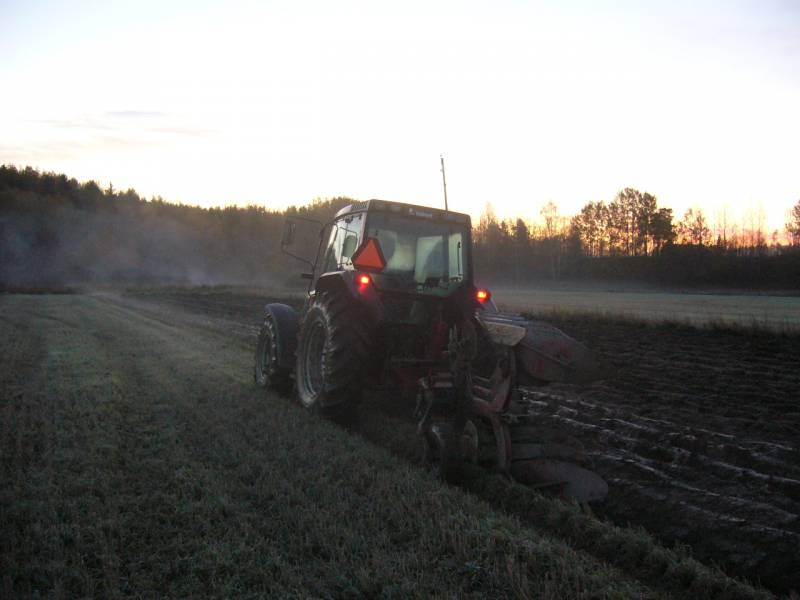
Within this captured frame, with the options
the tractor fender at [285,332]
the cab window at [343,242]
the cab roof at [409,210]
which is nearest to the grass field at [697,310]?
the cab roof at [409,210]

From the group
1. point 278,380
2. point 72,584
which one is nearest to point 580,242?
point 278,380

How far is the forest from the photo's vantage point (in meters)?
47.7

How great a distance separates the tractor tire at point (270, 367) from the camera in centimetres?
706

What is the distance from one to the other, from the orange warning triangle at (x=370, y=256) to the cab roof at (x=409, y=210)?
49cm

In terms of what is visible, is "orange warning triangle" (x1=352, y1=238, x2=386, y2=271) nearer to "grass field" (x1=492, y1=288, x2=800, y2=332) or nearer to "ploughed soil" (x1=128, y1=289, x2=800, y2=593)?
"ploughed soil" (x1=128, y1=289, x2=800, y2=593)

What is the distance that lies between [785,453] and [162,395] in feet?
20.9

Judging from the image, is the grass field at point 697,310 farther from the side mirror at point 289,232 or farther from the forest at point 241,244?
the forest at point 241,244

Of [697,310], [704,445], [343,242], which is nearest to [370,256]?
[343,242]

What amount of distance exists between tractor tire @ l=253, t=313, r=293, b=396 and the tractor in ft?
0.08

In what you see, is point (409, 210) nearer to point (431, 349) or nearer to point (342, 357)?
point (431, 349)

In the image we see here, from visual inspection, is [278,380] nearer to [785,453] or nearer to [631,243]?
[785,453]

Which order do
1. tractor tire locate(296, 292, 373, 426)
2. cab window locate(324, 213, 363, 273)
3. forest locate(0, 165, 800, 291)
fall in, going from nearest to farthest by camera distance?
tractor tire locate(296, 292, 373, 426) < cab window locate(324, 213, 363, 273) < forest locate(0, 165, 800, 291)

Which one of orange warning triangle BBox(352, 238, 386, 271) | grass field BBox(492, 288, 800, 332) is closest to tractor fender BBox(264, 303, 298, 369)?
orange warning triangle BBox(352, 238, 386, 271)

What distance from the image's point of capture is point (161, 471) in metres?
4.21
